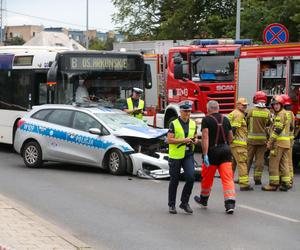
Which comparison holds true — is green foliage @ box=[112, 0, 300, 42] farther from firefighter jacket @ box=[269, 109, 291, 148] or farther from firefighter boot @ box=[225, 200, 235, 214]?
firefighter boot @ box=[225, 200, 235, 214]

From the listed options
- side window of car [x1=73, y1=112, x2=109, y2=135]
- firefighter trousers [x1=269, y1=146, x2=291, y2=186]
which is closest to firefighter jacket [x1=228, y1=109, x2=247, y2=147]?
firefighter trousers [x1=269, y1=146, x2=291, y2=186]

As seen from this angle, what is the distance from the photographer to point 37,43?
94.1 feet

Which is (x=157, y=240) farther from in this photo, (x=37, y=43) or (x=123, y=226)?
(x=37, y=43)

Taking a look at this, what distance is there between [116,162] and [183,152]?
4229mm

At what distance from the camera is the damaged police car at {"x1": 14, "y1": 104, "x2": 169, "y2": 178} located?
44.4ft

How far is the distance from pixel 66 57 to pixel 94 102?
4.42ft

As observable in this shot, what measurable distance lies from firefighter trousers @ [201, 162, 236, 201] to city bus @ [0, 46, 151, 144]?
7.39 m

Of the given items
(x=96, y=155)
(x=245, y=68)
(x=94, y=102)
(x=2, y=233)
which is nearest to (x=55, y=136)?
(x=96, y=155)

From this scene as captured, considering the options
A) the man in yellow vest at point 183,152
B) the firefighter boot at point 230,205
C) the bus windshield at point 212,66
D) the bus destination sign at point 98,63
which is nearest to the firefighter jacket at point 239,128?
the man in yellow vest at point 183,152

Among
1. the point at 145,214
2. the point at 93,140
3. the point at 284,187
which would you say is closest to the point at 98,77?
the point at 93,140

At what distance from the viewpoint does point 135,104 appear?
16.3 m

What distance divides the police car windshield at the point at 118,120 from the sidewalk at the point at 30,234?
5138mm

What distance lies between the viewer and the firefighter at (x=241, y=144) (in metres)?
11.9

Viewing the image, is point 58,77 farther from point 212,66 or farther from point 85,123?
point 212,66
